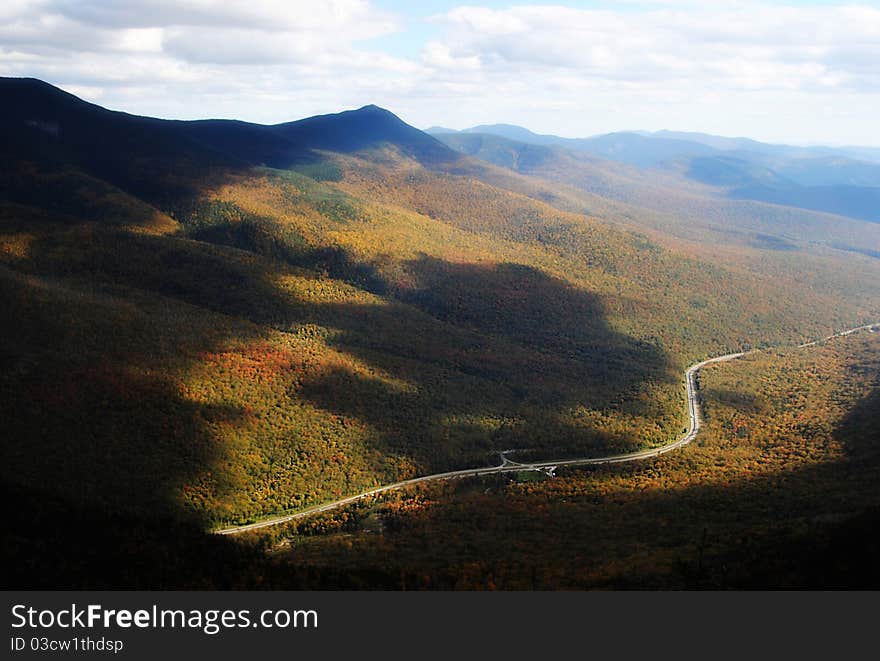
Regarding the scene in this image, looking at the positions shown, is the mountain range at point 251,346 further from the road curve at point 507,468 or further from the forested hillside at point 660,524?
the forested hillside at point 660,524

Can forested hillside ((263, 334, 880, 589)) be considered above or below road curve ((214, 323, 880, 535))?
above

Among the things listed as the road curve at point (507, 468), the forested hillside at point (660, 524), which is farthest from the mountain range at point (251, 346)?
the forested hillside at point (660, 524)

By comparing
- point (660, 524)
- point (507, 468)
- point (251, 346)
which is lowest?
point (507, 468)

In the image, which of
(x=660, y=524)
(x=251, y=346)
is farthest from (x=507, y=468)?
(x=251, y=346)

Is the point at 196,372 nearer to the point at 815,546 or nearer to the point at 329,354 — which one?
the point at 329,354

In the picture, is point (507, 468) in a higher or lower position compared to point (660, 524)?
lower

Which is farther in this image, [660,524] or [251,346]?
[251,346]

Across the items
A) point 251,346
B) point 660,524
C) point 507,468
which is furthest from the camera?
point 251,346

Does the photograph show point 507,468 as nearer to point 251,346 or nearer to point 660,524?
point 660,524

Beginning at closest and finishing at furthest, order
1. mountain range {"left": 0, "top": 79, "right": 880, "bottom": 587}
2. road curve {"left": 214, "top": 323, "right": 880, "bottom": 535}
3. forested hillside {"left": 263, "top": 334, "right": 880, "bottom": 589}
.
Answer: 1. forested hillside {"left": 263, "top": 334, "right": 880, "bottom": 589}
2. mountain range {"left": 0, "top": 79, "right": 880, "bottom": 587}
3. road curve {"left": 214, "top": 323, "right": 880, "bottom": 535}

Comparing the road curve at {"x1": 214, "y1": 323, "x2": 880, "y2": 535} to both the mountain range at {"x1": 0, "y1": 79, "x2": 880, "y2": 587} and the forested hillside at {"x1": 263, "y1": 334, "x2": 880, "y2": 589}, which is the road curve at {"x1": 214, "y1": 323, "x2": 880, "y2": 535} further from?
the forested hillside at {"x1": 263, "y1": 334, "x2": 880, "y2": 589}

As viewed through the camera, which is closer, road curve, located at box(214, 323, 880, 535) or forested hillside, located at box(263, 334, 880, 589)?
forested hillside, located at box(263, 334, 880, 589)

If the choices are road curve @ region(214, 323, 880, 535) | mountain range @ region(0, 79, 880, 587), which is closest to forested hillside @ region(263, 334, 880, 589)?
road curve @ region(214, 323, 880, 535)
